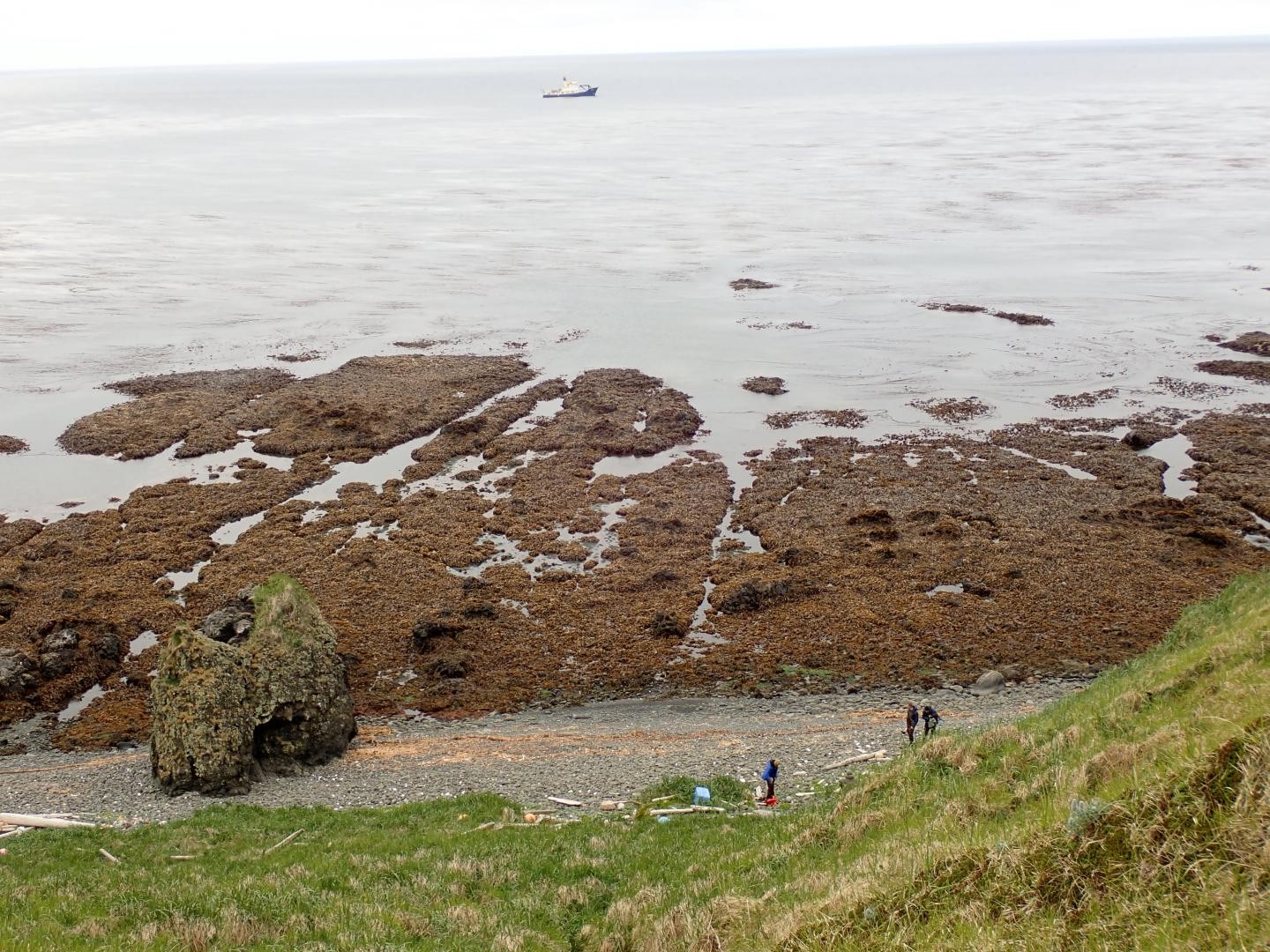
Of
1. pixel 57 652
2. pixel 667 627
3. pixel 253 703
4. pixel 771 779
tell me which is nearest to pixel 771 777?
pixel 771 779

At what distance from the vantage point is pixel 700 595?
40656mm

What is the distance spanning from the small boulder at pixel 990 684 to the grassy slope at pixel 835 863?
26.6ft

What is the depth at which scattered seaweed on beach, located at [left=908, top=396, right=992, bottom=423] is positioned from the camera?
6000cm

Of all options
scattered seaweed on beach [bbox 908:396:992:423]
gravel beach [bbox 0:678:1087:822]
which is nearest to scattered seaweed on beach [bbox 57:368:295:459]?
gravel beach [bbox 0:678:1087:822]

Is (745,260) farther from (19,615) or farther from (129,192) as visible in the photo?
(129,192)

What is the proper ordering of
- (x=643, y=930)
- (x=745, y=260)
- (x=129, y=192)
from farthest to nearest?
(x=129, y=192), (x=745, y=260), (x=643, y=930)

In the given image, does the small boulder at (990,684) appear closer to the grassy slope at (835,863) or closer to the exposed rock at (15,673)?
the grassy slope at (835,863)

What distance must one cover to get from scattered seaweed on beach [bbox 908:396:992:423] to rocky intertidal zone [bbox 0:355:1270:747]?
137 inches

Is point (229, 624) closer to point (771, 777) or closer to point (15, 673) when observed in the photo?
point (15, 673)

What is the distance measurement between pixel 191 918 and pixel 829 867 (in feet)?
33.5

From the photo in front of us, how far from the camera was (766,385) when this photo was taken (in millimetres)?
66125

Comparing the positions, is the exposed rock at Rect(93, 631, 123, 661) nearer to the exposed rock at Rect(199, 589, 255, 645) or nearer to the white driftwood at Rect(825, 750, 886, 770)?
the exposed rock at Rect(199, 589, 255, 645)

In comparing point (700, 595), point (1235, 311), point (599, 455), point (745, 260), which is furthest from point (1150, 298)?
point (700, 595)

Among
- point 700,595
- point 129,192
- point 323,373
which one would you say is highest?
point 129,192
